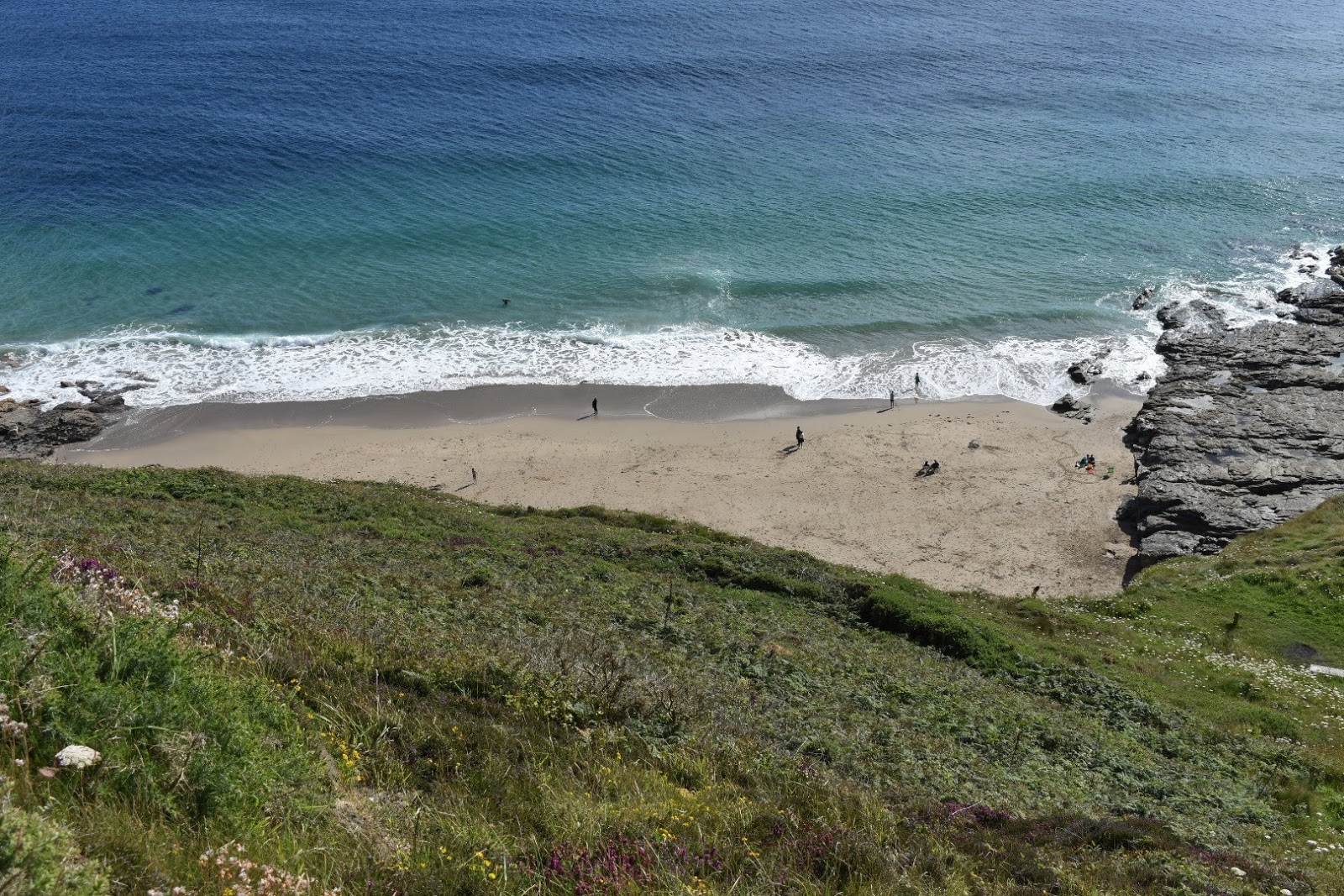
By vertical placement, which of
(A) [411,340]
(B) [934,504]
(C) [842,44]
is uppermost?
(C) [842,44]

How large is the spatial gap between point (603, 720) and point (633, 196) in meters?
60.7

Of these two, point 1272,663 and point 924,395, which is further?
point 924,395

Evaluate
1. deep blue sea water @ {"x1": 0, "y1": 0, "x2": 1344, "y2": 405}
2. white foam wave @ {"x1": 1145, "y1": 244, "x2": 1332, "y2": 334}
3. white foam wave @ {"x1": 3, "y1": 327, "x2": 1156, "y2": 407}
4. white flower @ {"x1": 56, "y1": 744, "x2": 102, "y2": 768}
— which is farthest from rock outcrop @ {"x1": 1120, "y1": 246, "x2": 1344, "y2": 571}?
white flower @ {"x1": 56, "y1": 744, "x2": 102, "y2": 768}

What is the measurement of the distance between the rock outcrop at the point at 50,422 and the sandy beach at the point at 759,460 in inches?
42.7

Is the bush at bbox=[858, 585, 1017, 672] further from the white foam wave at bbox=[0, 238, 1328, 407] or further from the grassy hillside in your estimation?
the white foam wave at bbox=[0, 238, 1328, 407]

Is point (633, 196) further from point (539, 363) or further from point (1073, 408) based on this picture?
point (1073, 408)

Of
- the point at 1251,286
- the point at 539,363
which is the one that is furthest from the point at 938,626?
the point at 1251,286

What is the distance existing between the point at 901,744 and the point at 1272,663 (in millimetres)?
15761

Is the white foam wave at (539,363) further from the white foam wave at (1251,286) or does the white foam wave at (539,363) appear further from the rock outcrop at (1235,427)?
the rock outcrop at (1235,427)

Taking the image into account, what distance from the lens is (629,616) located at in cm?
2095

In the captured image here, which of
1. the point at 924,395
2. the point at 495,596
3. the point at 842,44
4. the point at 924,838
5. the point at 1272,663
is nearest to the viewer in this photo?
the point at 924,838

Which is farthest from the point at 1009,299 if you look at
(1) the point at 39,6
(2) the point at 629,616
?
(1) the point at 39,6

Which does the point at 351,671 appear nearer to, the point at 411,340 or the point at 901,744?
the point at 901,744

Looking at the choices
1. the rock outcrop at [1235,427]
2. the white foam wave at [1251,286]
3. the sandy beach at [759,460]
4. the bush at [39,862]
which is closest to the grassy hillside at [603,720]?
the bush at [39,862]
